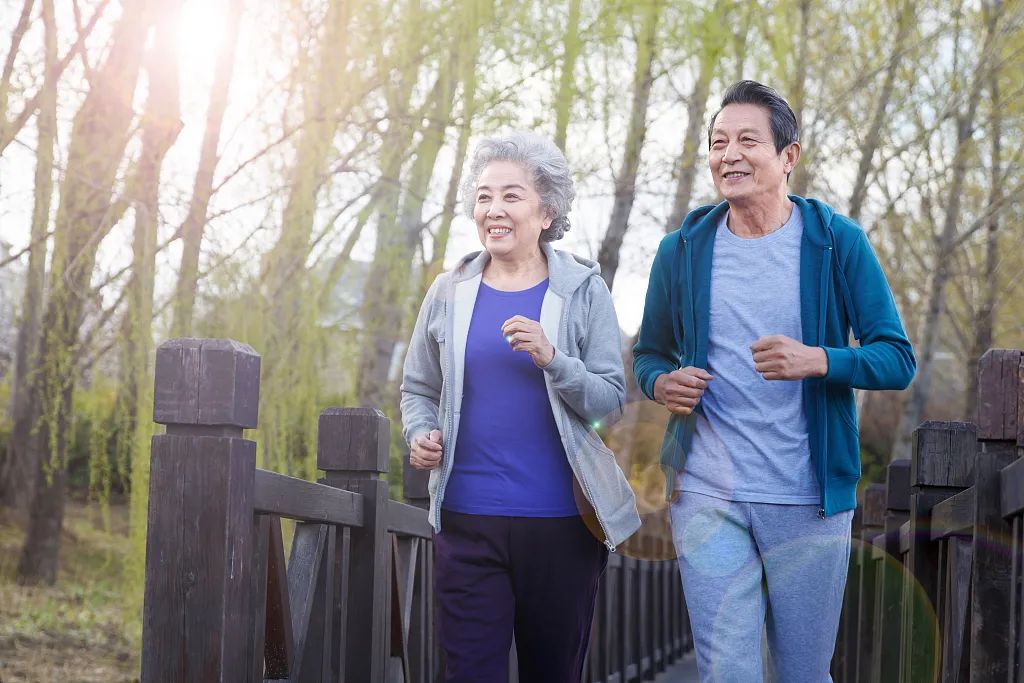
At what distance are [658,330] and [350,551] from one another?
1.28m

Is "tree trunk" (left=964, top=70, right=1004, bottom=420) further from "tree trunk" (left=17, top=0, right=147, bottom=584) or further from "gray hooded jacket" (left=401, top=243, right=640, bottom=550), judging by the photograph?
"gray hooded jacket" (left=401, top=243, right=640, bottom=550)

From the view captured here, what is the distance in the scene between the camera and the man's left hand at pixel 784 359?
2744 millimetres

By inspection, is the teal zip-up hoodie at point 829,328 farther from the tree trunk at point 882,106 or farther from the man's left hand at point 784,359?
the tree trunk at point 882,106

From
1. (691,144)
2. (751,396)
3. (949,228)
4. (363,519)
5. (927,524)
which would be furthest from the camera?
(949,228)

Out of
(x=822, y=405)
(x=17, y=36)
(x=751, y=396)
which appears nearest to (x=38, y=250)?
(x=17, y=36)

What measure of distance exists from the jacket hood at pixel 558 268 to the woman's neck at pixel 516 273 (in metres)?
0.03

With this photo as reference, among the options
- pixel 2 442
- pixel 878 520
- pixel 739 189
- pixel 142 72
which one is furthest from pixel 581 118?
pixel 739 189

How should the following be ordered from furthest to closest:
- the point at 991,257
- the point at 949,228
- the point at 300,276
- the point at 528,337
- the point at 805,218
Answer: the point at 991,257 → the point at 949,228 → the point at 300,276 → the point at 805,218 → the point at 528,337

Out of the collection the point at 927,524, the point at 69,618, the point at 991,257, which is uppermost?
the point at 991,257

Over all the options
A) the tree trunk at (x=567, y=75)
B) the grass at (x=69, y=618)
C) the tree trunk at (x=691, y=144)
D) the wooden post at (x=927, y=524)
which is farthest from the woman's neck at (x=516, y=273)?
the tree trunk at (x=691, y=144)

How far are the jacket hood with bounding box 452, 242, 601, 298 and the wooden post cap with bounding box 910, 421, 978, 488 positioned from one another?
4.54 ft

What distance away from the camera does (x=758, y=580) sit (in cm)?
301

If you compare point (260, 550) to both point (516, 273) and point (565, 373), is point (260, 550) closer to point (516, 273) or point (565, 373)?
point (565, 373)

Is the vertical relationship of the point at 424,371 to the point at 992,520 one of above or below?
above
